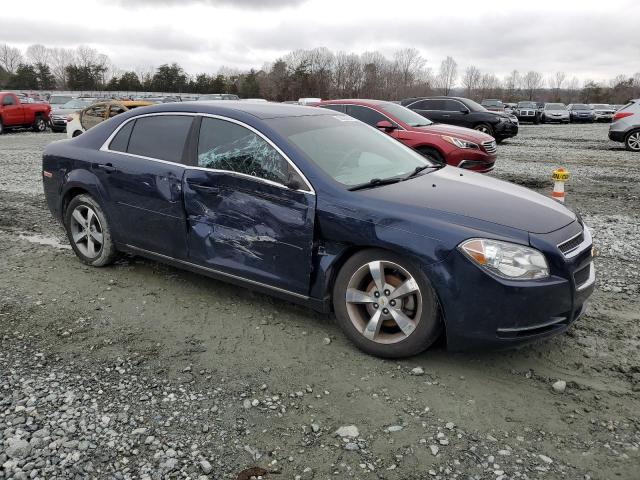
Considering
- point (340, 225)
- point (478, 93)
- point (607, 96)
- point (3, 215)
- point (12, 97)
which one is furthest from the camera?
point (478, 93)

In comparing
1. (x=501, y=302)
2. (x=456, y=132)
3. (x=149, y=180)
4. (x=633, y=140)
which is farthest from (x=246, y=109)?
(x=633, y=140)

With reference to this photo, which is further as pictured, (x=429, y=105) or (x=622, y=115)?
(x=429, y=105)

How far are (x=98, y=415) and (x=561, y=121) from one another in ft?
127

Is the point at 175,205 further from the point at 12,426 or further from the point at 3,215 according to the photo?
the point at 3,215

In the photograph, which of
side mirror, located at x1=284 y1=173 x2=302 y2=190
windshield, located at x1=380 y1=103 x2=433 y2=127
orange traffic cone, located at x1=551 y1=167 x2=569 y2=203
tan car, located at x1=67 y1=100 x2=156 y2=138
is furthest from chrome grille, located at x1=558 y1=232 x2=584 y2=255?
→ tan car, located at x1=67 y1=100 x2=156 y2=138

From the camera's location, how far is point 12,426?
112 inches

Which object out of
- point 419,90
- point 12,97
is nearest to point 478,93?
point 419,90

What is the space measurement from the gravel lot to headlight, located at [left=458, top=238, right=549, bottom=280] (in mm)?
704

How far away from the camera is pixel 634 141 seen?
16.2 metres

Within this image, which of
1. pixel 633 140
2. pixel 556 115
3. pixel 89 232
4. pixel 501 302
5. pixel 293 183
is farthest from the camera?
pixel 556 115

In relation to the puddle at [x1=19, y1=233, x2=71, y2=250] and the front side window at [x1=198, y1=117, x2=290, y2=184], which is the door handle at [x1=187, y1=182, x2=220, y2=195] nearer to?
the front side window at [x1=198, y1=117, x2=290, y2=184]

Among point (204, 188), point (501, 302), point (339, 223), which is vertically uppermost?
point (204, 188)

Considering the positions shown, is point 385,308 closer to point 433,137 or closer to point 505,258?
point 505,258

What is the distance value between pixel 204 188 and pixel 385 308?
1668 millimetres
